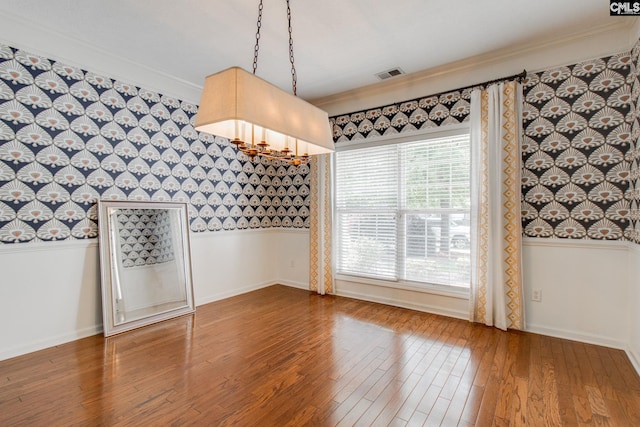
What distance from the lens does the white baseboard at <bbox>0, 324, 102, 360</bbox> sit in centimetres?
258

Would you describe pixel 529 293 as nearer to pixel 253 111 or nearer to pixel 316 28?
pixel 253 111

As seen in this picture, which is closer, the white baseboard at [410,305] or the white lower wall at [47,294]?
the white lower wall at [47,294]

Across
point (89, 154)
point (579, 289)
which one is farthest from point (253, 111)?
point (579, 289)

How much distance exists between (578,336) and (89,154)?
500 centimetres

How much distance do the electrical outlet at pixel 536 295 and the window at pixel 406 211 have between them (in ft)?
2.03

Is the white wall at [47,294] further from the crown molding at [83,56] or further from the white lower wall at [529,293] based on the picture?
the crown molding at [83,56]

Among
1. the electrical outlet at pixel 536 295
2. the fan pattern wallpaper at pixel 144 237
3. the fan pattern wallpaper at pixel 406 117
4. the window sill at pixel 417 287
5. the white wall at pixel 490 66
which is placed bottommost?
the window sill at pixel 417 287

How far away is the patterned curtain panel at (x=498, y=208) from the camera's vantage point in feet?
10.1

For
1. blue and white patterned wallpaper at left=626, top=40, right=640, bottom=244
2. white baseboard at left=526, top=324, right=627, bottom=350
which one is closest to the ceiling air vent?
blue and white patterned wallpaper at left=626, top=40, right=640, bottom=244

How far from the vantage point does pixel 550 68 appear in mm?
2998

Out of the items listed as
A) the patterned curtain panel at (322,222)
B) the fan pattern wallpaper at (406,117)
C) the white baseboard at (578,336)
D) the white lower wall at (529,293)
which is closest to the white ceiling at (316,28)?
the fan pattern wallpaper at (406,117)

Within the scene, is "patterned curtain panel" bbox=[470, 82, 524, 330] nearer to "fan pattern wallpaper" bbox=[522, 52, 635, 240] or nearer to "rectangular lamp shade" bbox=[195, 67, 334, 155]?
"fan pattern wallpaper" bbox=[522, 52, 635, 240]

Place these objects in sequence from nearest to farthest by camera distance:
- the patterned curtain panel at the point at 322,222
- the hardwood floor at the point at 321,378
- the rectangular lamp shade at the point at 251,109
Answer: the rectangular lamp shade at the point at 251,109 → the hardwood floor at the point at 321,378 → the patterned curtain panel at the point at 322,222

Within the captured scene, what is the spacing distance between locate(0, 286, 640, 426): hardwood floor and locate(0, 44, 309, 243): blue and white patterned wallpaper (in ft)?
4.17
